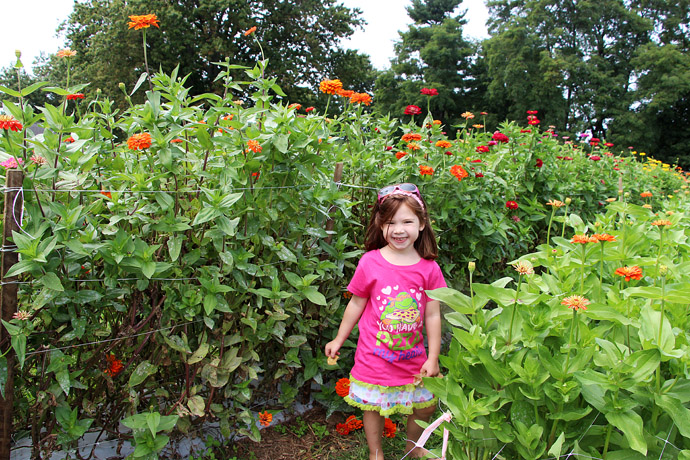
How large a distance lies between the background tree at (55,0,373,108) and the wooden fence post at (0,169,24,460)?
18.8 m

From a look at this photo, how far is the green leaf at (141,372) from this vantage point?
1816 millimetres

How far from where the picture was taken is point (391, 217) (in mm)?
2070

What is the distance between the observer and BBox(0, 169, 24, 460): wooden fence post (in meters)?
1.57

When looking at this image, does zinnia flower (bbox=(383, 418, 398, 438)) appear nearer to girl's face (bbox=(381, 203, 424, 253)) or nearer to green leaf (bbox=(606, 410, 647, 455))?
girl's face (bbox=(381, 203, 424, 253))

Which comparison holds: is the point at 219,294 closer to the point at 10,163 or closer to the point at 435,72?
the point at 10,163

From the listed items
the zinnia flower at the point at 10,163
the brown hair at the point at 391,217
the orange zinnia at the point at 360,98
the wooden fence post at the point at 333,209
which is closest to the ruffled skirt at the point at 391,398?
the brown hair at the point at 391,217

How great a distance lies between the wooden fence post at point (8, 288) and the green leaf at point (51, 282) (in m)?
0.14

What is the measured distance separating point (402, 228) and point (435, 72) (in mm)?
32000

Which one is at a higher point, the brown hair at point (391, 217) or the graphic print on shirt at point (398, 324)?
the brown hair at point (391, 217)

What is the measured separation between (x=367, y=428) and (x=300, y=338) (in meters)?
0.48

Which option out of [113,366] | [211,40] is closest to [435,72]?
[211,40]

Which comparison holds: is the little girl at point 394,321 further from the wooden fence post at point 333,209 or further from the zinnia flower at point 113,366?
the zinnia flower at point 113,366

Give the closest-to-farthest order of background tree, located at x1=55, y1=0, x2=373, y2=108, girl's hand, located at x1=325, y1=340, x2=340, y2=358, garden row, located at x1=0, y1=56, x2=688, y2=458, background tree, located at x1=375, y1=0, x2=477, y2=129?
garden row, located at x1=0, y1=56, x2=688, y2=458, girl's hand, located at x1=325, y1=340, x2=340, y2=358, background tree, located at x1=55, y1=0, x2=373, y2=108, background tree, located at x1=375, y1=0, x2=477, y2=129

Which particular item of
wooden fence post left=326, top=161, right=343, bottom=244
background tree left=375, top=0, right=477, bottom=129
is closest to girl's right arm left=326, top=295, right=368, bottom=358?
wooden fence post left=326, top=161, right=343, bottom=244
